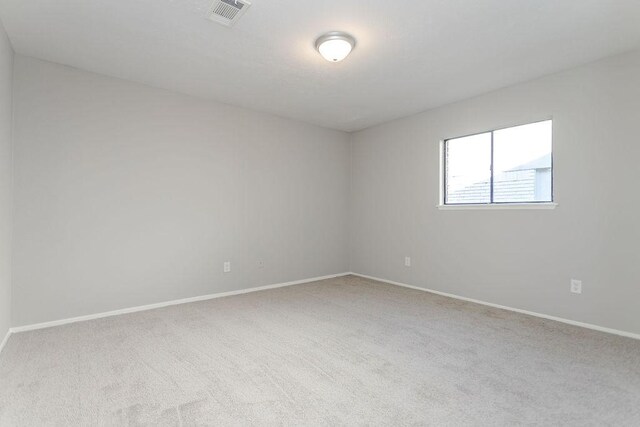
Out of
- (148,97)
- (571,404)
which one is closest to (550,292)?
(571,404)

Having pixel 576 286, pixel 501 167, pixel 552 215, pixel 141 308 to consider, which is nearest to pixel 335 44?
pixel 501 167

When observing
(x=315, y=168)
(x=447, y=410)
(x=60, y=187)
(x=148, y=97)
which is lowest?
(x=447, y=410)

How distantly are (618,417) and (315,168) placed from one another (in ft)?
13.6

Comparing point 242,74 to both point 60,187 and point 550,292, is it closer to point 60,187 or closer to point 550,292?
point 60,187

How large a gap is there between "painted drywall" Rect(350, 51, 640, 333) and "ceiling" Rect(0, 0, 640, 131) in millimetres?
297

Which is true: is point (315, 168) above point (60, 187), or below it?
above

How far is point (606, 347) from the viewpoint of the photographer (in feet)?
8.14

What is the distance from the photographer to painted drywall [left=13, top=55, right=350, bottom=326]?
2916 mm

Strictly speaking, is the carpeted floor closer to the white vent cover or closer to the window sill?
the window sill

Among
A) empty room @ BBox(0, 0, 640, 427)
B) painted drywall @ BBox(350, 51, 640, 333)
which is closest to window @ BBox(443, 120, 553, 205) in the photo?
empty room @ BBox(0, 0, 640, 427)

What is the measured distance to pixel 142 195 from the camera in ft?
11.4

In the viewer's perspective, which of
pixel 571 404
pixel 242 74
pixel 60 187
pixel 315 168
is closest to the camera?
pixel 571 404

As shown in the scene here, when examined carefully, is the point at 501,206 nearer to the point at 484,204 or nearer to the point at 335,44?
the point at 484,204

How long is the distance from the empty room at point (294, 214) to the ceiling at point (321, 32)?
0.07 feet
